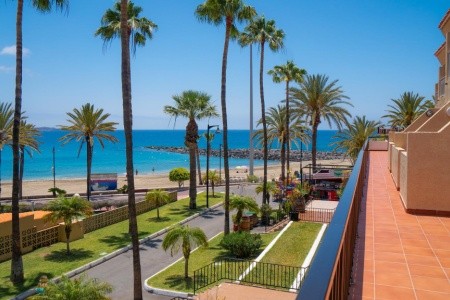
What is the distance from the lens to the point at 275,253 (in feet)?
70.1

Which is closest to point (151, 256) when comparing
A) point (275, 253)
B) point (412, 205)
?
point (275, 253)

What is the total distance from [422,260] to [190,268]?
54.7 ft

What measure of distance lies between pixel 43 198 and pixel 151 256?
100 feet

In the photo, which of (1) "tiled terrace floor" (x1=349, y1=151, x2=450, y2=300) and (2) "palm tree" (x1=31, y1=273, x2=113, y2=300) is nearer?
(1) "tiled terrace floor" (x1=349, y1=151, x2=450, y2=300)

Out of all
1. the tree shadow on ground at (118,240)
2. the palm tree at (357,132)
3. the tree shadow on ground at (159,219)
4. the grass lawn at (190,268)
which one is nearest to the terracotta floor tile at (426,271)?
the grass lawn at (190,268)

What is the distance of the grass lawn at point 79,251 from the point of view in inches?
814

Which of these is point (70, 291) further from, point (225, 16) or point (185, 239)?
point (225, 16)

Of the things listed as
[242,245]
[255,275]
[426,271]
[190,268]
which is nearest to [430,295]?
[426,271]

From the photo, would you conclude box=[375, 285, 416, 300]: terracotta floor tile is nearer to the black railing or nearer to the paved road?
the black railing

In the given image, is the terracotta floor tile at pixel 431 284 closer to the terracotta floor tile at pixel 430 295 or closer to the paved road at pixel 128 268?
the terracotta floor tile at pixel 430 295

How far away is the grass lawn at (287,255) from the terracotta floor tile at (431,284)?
1170cm

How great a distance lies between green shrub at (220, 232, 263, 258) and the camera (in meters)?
22.5

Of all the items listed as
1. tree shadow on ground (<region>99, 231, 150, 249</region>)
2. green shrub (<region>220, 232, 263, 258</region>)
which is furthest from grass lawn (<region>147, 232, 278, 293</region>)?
tree shadow on ground (<region>99, 231, 150, 249</region>)

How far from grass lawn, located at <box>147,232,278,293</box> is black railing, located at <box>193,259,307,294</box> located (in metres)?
0.62
